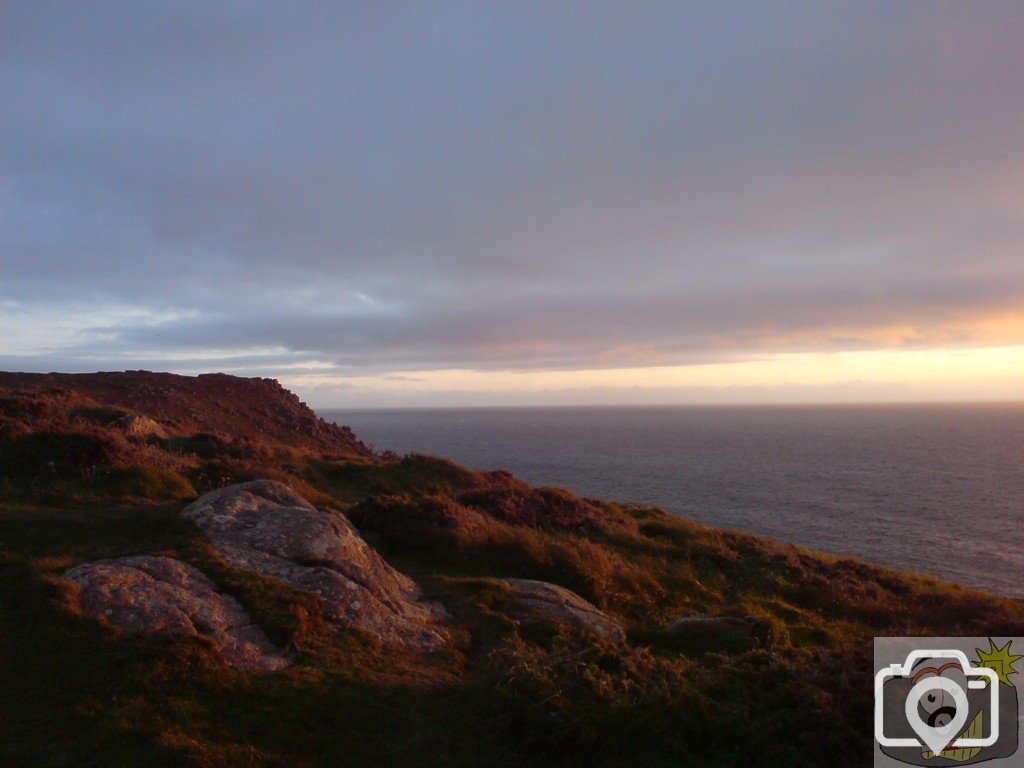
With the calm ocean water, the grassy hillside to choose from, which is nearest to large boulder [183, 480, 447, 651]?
the grassy hillside

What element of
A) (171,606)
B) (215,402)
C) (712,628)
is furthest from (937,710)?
(215,402)

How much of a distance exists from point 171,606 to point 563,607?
7335mm

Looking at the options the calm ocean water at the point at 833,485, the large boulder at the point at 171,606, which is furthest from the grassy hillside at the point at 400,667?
the calm ocean water at the point at 833,485

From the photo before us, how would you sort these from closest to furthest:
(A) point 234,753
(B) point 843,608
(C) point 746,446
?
(A) point 234,753, (B) point 843,608, (C) point 746,446

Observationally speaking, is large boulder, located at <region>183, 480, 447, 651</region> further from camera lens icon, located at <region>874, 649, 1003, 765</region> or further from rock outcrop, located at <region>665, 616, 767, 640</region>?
camera lens icon, located at <region>874, 649, 1003, 765</region>

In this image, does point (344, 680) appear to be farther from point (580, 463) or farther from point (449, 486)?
point (580, 463)

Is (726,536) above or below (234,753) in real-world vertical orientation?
below

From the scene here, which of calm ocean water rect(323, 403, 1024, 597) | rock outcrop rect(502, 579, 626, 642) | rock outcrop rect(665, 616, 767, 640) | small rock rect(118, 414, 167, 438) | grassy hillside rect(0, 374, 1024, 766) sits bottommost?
calm ocean water rect(323, 403, 1024, 597)

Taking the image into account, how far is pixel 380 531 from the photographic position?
1733 cm

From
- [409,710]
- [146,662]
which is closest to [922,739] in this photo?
[409,710]

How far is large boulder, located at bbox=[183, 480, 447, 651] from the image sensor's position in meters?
10.8

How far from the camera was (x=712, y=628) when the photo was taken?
521 inches

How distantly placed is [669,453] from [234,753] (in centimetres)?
9880

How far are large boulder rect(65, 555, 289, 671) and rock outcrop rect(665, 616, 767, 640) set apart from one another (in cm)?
795
